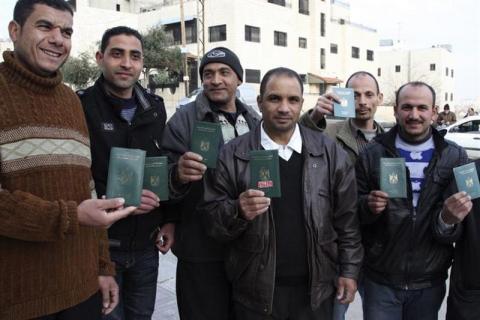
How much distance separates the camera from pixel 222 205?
2451 mm

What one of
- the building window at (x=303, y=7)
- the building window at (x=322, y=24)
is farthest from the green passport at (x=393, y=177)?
the building window at (x=322, y=24)

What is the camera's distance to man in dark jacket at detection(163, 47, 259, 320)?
9.41 ft

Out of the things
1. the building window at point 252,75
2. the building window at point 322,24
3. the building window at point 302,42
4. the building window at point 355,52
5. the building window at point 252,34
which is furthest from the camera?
the building window at point 355,52

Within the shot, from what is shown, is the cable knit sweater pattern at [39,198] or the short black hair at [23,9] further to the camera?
the short black hair at [23,9]

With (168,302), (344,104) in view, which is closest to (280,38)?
(168,302)

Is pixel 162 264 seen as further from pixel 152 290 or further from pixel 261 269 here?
pixel 261 269

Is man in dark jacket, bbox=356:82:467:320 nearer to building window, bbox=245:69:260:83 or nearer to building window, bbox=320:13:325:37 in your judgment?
building window, bbox=245:69:260:83

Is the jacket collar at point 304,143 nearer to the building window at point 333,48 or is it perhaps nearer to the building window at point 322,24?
the building window at point 322,24

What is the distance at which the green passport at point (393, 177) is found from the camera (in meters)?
2.55

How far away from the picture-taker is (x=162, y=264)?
16.4 feet

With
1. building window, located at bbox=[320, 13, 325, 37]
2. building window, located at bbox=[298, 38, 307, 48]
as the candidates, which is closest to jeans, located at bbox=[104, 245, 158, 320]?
building window, located at bbox=[298, 38, 307, 48]

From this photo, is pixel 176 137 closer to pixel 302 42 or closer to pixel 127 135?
pixel 127 135

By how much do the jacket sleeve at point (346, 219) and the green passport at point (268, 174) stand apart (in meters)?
0.51

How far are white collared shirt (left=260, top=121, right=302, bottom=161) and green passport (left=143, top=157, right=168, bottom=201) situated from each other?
60 cm
